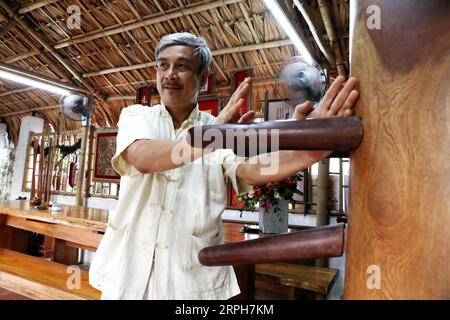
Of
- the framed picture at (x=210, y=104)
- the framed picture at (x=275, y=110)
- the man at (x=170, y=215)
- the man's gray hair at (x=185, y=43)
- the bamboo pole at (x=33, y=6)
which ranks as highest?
the bamboo pole at (x=33, y=6)

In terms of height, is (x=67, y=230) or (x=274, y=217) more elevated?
(x=274, y=217)

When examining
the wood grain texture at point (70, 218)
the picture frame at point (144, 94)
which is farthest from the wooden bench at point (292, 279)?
the picture frame at point (144, 94)

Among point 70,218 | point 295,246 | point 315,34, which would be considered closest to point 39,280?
point 70,218

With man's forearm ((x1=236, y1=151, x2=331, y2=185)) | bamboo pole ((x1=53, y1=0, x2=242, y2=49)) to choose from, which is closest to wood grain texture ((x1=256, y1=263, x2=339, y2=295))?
man's forearm ((x1=236, y1=151, x2=331, y2=185))

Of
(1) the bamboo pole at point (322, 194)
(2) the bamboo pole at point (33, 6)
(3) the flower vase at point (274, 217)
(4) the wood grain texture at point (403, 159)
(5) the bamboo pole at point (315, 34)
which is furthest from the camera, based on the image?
(2) the bamboo pole at point (33, 6)

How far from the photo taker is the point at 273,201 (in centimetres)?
243

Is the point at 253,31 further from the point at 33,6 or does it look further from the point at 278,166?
the point at 278,166

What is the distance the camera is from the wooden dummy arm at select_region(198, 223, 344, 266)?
0.38 meters

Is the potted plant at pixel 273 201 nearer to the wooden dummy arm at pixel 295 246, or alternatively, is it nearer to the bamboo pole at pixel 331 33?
the bamboo pole at pixel 331 33

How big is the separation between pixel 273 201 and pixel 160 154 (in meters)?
1.87

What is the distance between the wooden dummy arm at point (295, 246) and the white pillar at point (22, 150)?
28.6ft

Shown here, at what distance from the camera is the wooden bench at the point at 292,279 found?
2.40m

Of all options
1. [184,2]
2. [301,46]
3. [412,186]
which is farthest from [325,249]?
[184,2]

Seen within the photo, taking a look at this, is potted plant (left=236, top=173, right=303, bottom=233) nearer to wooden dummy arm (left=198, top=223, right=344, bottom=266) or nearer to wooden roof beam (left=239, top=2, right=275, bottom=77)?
wooden dummy arm (left=198, top=223, right=344, bottom=266)
